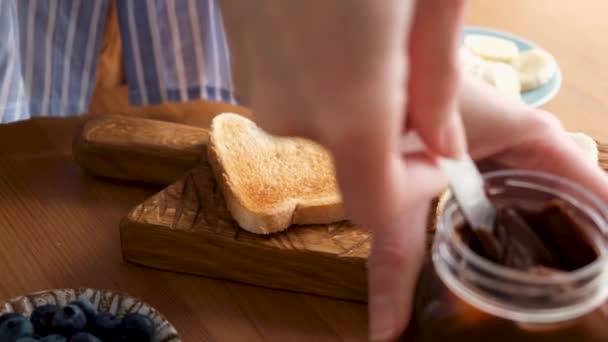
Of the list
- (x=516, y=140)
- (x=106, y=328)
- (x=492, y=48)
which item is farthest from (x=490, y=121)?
(x=492, y=48)

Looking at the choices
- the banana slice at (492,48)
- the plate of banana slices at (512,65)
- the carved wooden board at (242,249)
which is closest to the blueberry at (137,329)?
the carved wooden board at (242,249)

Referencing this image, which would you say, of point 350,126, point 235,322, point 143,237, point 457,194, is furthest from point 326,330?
point 350,126

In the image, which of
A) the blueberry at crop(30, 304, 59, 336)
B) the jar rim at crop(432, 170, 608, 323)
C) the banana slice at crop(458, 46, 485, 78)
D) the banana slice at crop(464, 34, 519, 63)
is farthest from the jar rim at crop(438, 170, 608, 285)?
the banana slice at crop(464, 34, 519, 63)

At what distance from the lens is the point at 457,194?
0.60m

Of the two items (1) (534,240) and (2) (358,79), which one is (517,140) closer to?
(1) (534,240)

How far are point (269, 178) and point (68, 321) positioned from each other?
1.07 feet

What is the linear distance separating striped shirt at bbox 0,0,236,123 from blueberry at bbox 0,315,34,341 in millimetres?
495

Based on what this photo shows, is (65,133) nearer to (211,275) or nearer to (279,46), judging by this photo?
(211,275)

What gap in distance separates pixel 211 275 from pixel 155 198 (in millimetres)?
109

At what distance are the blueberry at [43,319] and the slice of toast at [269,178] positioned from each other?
229 millimetres

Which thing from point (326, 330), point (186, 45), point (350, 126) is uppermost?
point (350, 126)

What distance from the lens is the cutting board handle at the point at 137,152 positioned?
3.49 ft

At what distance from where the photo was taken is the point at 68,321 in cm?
77

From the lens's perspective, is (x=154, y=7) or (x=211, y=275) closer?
(x=211, y=275)
